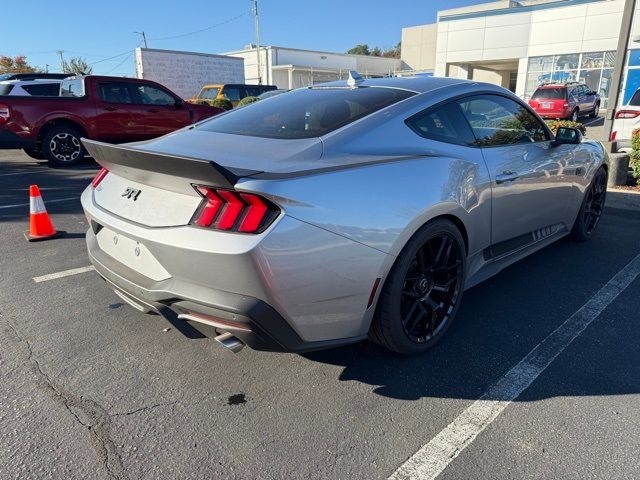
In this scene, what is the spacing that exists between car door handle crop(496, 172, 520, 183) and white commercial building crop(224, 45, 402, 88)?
41.6m

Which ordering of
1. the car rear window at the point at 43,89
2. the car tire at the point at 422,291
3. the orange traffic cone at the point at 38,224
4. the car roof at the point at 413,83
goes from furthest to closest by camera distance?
the car rear window at the point at 43,89 < the orange traffic cone at the point at 38,224 < the car roof at the point at 413,83 < the car tire at the point at 422,291

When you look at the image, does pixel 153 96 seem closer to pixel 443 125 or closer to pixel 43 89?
pixel 43 89

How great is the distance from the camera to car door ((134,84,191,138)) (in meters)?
10.7

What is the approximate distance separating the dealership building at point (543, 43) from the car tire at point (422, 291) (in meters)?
23.3

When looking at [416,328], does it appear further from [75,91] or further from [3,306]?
[75,91]

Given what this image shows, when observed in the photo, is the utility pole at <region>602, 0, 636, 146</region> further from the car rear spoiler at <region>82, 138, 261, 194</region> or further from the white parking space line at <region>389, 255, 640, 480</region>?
the car rear spoiler at <region>82, 138, 261, 194</region>

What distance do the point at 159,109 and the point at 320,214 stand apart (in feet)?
32.6

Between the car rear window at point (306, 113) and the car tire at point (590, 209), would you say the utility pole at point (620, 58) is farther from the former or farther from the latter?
the car rear window at point (306, 113)

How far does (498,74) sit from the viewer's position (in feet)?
118

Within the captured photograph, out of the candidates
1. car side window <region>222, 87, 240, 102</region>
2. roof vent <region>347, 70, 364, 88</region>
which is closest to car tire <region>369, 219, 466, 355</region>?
roof vent <region>347, 70, 364, 88</region>

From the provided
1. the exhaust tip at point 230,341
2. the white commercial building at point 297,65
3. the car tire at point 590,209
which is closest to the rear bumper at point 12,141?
the exhaust tip at point 230,341

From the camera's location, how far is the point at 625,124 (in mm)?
8625

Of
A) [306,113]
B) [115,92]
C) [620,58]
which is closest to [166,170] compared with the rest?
[306,113]

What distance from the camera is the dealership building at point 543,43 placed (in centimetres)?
2445
